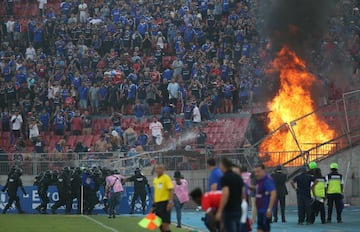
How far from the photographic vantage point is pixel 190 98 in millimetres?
38656

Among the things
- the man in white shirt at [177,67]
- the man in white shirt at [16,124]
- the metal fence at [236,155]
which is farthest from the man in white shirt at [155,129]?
the man in white shirt at [16,124]

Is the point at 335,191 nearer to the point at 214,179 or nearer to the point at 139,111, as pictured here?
the point at 214,179

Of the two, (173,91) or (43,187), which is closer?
(43,187)

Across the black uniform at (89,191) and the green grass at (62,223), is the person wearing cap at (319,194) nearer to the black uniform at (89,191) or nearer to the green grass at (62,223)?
the green grass at (62,223)

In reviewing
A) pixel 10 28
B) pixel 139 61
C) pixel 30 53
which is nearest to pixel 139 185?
pixel 139 61

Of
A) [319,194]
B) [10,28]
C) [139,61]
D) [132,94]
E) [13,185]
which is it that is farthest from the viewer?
[10,28]

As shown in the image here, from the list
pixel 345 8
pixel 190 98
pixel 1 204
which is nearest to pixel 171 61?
pixel 190 98

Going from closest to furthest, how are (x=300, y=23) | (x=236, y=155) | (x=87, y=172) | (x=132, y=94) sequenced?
1. (x=87, y=172)
2. (x=236, y=155)
3. (x=132, y=94)
4. (x=300, y=23)

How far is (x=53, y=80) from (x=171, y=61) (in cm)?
518

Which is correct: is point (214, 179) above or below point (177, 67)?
below

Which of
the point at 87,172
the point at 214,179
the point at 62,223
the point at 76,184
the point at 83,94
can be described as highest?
the point at 83,94

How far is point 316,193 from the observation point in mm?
27516

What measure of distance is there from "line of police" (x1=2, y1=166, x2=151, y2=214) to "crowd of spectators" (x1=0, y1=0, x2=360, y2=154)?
589 cm

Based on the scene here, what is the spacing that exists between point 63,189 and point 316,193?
978 centimetres
